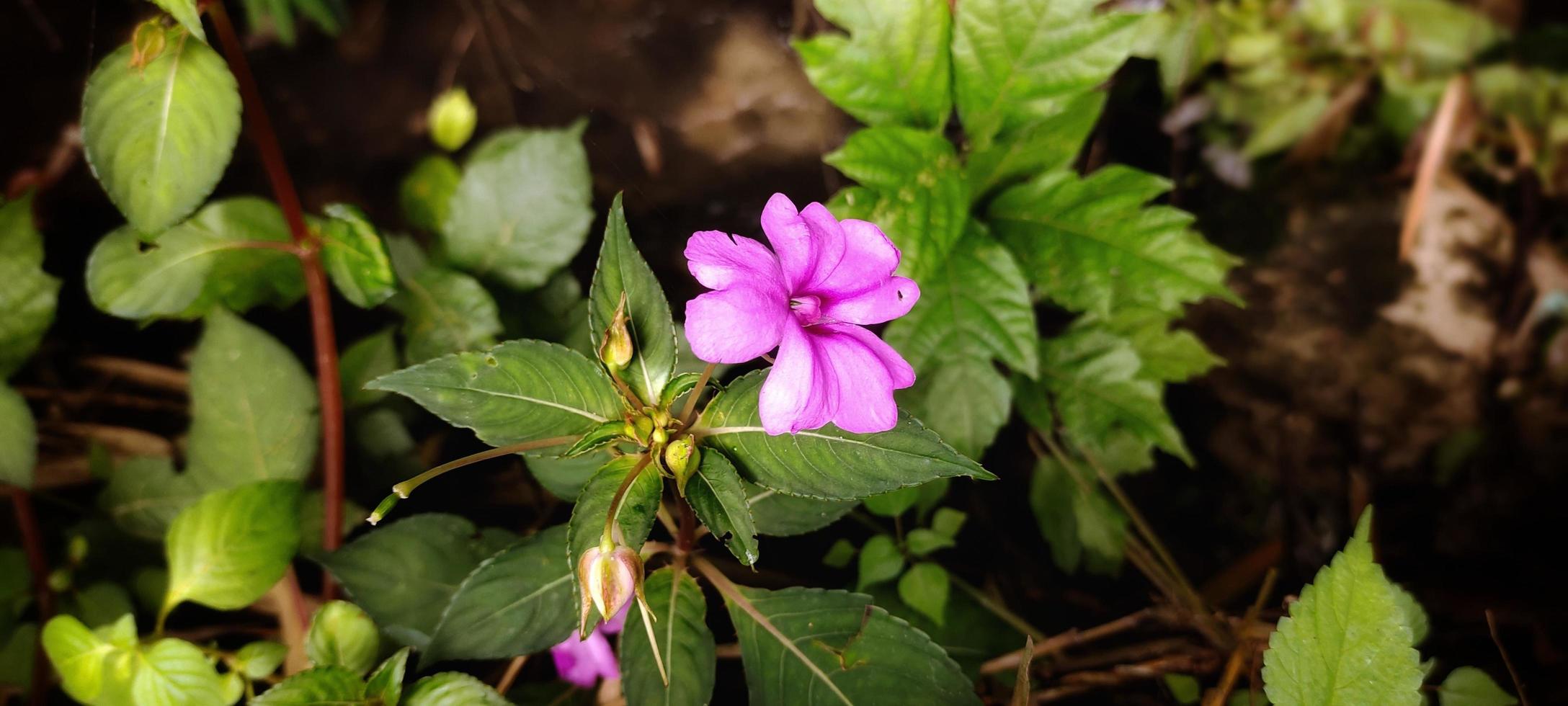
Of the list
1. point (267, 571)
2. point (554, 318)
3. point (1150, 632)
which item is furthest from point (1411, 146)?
point (267, 571)

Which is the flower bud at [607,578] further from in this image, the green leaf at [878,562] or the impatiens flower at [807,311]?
the green leaf at [878,562]

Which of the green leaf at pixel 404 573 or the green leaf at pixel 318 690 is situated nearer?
the green leaf at pixel 318 690

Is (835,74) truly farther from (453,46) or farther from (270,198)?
(270,198)

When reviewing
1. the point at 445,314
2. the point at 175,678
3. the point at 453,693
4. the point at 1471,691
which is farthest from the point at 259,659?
the point at 1471,691

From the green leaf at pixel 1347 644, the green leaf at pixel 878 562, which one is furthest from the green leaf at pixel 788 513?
the green leaf at pixel 1347 644

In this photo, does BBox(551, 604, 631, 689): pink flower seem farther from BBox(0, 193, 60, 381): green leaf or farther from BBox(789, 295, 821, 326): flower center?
BBox(0, 193, 60, 381): green leaf

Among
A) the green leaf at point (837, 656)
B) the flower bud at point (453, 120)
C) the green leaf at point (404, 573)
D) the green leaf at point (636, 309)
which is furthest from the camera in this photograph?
the flower bud at point (453, 120)
